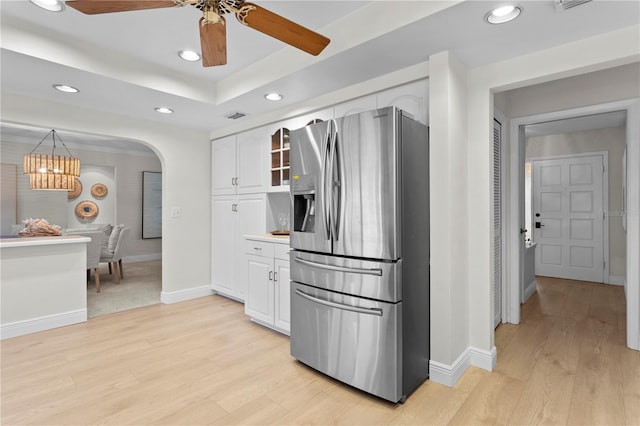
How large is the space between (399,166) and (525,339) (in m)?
2.24

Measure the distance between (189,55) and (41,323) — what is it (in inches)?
119

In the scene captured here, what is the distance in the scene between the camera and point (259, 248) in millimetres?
3297

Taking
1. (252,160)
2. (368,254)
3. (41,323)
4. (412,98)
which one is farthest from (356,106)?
(41,323)

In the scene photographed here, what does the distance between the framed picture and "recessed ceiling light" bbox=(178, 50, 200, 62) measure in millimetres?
5627

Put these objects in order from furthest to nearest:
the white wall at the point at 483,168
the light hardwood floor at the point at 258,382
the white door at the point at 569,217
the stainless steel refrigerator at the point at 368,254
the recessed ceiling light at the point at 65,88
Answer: the white door at the point at 569,217 → the recessed ceiling light at the point at 65,88 → the white wall at the point at 483,168 → the stainless steel refrigerator at the point at 368,254 → the light hardwood floor at the point at 258,382

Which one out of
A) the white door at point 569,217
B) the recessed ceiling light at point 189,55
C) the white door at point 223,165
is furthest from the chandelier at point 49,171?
the white door at point 569,217

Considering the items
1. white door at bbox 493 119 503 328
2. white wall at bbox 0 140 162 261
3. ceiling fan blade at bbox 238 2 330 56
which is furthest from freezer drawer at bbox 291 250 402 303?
white wall at bbox 0 140 162 261

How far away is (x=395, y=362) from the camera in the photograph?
200 cm

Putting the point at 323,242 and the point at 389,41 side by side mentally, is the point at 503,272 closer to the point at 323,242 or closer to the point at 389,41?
the point at 323,242

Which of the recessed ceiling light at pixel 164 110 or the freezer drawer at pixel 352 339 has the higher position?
the recessed ceiling light at pixel 164 110

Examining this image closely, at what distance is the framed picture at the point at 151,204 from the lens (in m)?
7.68

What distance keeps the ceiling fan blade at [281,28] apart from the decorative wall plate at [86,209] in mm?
7025

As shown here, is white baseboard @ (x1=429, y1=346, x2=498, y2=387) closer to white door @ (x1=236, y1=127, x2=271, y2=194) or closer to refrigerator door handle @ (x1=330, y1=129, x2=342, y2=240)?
refrigerator door handle @ (x1=330, y1=129, x2=342, y2=240)

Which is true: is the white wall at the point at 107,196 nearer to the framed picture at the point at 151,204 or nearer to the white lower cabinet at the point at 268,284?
the framed picture at the point at 151,204
